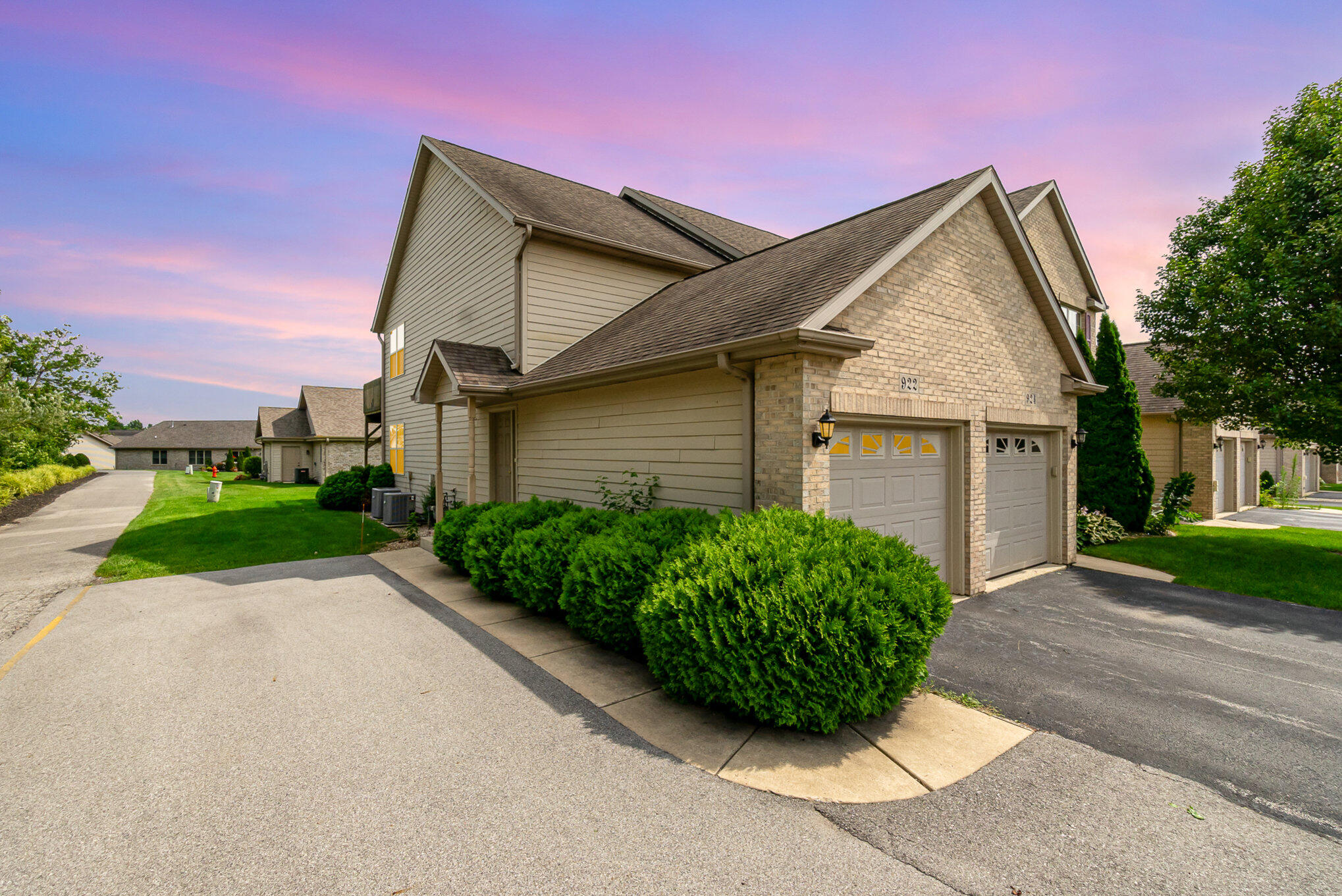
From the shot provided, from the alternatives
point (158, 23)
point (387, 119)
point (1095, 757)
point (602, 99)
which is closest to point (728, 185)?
point (602, 99)

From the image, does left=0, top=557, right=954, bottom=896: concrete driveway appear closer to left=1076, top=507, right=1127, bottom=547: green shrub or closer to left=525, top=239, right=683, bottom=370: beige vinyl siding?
left=525, top=239, right=683, bottom=370: beige vinyl siding

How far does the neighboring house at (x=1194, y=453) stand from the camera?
17.5 m

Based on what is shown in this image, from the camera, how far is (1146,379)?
66.8 feet

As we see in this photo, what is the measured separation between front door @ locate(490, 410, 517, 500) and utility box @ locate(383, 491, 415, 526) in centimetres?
460

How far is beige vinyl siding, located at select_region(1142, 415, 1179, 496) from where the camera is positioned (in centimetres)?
1791

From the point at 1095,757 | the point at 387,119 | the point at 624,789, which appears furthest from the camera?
the point at 387,119

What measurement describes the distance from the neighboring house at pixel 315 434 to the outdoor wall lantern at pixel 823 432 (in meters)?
28.5

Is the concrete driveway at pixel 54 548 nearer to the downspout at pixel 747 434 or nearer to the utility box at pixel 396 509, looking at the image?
the utility box at pixel 396 509

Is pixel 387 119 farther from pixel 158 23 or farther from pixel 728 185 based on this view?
pixel 728 185

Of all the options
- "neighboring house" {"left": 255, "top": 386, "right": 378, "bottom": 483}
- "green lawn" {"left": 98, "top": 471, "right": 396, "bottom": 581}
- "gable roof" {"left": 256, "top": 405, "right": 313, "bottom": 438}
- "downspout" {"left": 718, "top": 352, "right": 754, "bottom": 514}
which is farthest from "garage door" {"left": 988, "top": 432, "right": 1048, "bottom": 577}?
"gable roof" {"left": 256, "top": 405, "right": 313, "bottom": 438}

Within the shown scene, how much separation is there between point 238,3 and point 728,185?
8397 millimetres

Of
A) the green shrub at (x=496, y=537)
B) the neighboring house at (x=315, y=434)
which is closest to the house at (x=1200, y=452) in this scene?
the green shrub at (x=496, y=537)

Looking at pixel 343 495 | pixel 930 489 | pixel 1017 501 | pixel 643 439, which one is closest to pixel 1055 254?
pixel 1017 501

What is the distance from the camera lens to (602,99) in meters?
8.45
